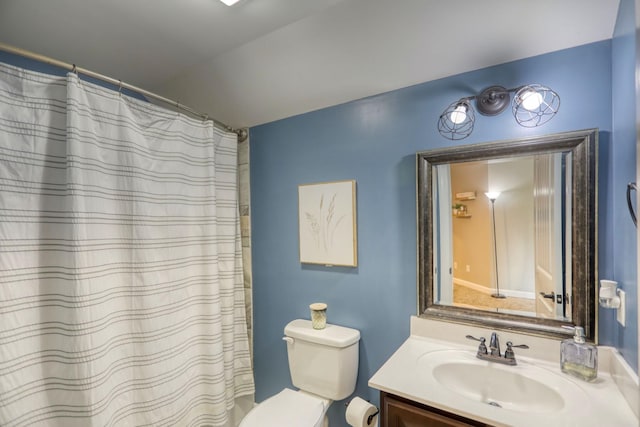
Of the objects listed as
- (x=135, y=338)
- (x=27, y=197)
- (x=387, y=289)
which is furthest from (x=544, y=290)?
(x=27, y=197)

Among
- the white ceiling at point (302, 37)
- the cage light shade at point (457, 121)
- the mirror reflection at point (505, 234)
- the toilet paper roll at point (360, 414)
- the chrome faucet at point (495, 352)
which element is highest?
the white ceiling at point (302, 37)

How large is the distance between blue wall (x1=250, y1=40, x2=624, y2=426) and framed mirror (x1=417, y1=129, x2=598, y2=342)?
0.23ft

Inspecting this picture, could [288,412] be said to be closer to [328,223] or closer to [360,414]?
[360,414]

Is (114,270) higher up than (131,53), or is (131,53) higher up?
A: (131,53)

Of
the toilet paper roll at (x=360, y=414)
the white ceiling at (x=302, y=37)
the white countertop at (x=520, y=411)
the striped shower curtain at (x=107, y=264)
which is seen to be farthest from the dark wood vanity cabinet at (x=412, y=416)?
the white ceiling at (x=302, y=37)

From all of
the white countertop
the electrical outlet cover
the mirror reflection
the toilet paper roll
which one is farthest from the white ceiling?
the toilet paper roll

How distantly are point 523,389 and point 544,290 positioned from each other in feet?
1.36

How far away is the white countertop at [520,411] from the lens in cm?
91

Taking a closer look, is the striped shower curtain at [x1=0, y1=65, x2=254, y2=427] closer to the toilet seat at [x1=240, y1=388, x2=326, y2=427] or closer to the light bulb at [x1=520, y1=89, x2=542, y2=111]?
the toilet seat at [x1=240, y1=388, x2=326, y2=427]

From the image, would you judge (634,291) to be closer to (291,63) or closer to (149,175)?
(291,63)

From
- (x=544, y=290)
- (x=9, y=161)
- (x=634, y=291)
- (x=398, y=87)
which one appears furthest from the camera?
(x=398, y=87)

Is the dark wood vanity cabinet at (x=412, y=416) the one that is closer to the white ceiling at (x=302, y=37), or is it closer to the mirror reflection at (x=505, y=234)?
the mirror reflection at (x=505, y=234)

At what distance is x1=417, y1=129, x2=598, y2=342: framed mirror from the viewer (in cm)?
118

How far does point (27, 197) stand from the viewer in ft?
3.71
